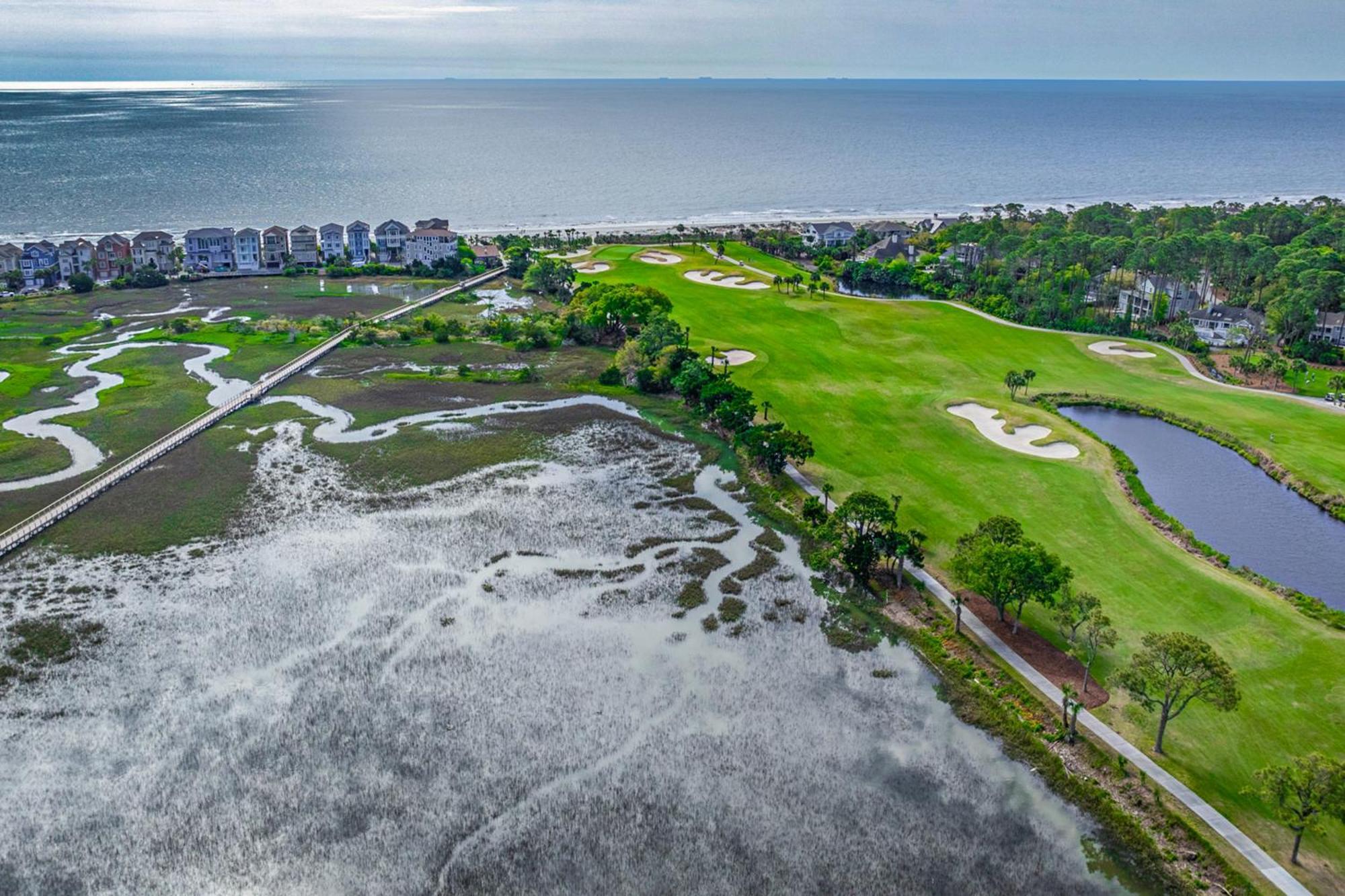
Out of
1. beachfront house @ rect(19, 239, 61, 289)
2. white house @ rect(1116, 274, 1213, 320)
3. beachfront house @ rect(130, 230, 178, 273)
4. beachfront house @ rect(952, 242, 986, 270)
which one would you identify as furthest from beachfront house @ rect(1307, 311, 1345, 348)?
beachfront house @ rect(19, 239, 61, 289)

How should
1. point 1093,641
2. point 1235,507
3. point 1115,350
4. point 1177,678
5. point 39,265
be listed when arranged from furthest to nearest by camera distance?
point 39,265
point 1115,350
point 1235,507
point 1093,641
point 1177,678

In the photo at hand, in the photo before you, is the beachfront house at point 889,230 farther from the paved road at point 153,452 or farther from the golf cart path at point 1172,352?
the paved road at point 153,452

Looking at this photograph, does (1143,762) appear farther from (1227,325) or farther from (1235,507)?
(1227,325)

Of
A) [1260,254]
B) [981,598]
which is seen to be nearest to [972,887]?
[981,598]

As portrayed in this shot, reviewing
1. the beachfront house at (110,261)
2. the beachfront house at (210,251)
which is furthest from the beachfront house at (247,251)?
the beachfront house at (110,261)

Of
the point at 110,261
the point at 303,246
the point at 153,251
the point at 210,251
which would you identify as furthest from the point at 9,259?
the point at 303,246

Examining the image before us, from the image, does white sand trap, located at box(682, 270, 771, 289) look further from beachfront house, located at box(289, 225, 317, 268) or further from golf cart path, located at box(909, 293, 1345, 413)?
beachfront house, located at box(289, 225, 317, 268)
